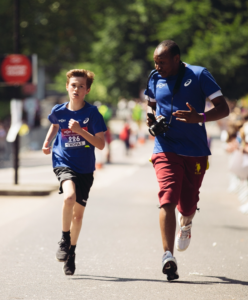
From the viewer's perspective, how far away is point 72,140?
17.5 ft

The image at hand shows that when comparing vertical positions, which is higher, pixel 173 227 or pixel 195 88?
pixel 195 88

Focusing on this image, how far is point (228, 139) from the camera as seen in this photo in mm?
12281

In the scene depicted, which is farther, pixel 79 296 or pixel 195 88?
A: pixel 195 88

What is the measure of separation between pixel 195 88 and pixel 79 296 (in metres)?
1.89

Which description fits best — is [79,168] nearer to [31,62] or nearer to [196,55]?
[31,62]

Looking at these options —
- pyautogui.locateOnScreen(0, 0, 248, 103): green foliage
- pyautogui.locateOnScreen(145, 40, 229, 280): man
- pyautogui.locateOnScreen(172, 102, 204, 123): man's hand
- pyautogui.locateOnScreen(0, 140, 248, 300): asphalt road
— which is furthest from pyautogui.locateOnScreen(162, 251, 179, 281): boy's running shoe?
pyautogui.locateOnScreen(0, 0, 248, 103): green foliage

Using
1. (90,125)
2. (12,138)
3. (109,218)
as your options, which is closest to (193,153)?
(90,125)

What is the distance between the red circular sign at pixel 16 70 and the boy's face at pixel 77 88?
7.27 metres

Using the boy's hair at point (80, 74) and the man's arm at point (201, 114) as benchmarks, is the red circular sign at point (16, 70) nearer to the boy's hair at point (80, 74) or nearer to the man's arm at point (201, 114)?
the boy's hair at point (80, 74)

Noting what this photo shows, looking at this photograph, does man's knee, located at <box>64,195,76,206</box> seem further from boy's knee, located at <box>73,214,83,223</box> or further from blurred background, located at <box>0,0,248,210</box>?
blurred background, located at <box>0,0,248,210</box>

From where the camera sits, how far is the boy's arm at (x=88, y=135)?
503 centimetres

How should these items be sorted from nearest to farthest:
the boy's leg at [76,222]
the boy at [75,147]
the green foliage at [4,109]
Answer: the boy at [75,147]
the boy's leg at [76,222]
the green foliage at [4,109]

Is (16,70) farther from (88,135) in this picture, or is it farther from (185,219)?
(185,219)

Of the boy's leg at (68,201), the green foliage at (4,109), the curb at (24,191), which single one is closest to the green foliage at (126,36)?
the green foliage at (4,109)
